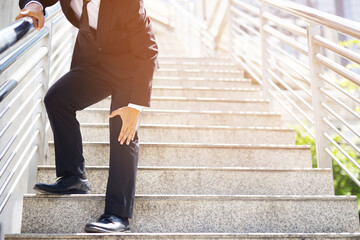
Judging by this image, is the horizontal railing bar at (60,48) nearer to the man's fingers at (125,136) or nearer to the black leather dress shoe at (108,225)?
the man's fingers at (125,136)

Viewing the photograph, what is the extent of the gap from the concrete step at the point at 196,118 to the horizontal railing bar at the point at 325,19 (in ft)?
2.85

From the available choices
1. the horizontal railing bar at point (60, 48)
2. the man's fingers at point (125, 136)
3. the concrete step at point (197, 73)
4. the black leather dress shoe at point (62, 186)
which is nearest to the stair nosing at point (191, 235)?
the black leather dress shoe at point (62, 186)

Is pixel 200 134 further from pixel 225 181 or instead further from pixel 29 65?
pixel 29 65

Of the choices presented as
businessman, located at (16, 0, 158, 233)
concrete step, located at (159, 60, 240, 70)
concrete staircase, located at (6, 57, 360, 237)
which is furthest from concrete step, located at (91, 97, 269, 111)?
businessman, located at (16, 0, 158, 233)

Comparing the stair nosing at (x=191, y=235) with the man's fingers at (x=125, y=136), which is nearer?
the stair nosing at (x=191, y=235)

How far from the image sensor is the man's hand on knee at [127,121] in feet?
5.34

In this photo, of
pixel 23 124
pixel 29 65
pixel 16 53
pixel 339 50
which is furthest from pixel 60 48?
pixel 339 50

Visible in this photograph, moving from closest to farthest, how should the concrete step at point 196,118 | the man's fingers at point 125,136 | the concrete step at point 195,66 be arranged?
1. the man's fingers at point 125,136
2. the concrete step at point 196,118
3. the concrete step at point 195,66

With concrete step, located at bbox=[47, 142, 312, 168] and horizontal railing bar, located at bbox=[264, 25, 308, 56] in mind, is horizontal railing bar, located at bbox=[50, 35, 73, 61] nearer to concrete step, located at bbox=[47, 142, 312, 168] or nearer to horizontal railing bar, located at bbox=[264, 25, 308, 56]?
concrete step, located at bbox=[47, 142, 312, 168]

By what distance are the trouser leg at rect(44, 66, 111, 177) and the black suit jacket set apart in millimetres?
101

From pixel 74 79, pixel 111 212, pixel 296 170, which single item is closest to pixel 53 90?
pixel 74 79

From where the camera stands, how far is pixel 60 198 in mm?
1764

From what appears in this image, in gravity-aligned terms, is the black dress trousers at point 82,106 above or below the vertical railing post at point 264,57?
below

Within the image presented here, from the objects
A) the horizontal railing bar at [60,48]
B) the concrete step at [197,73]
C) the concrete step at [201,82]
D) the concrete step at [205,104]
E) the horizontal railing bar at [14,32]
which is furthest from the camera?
the concrete step at [197,73]
